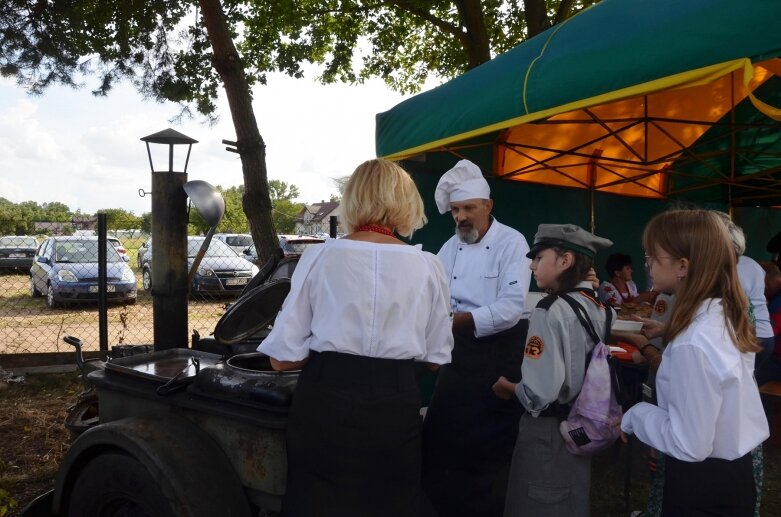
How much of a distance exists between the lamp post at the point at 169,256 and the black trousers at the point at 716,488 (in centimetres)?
215

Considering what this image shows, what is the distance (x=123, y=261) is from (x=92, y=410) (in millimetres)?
10408

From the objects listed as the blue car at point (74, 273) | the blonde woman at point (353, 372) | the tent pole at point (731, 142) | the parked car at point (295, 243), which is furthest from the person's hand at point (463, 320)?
the blue car at point (74, 273)

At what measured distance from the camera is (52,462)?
3992 mm

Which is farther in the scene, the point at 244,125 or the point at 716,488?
the point at 244,125

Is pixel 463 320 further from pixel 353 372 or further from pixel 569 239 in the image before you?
pixel 353 372

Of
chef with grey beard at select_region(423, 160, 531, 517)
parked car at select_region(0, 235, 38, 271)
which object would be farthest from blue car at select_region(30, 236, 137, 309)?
chef with grey beard at select_region(423, 160, 531, 517)

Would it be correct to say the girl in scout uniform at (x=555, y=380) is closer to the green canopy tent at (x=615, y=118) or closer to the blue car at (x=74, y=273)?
the green canopy tent at (x=615, y=118)

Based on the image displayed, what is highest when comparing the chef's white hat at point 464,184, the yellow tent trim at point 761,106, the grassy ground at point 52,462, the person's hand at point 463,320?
the yellow tent trim at point 761,106

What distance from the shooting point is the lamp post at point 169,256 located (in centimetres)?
263

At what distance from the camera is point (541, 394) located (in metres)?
2.01

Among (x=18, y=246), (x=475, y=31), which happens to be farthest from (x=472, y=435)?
(x=18, y=246)

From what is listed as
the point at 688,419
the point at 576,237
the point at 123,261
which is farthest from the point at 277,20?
the point at 688,419

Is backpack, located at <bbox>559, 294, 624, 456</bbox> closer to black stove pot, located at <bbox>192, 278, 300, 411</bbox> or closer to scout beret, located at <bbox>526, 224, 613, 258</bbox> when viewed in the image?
scout beret, located at <bbox>526, 224, 613, 258</bbox>

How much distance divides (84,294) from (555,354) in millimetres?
11520
